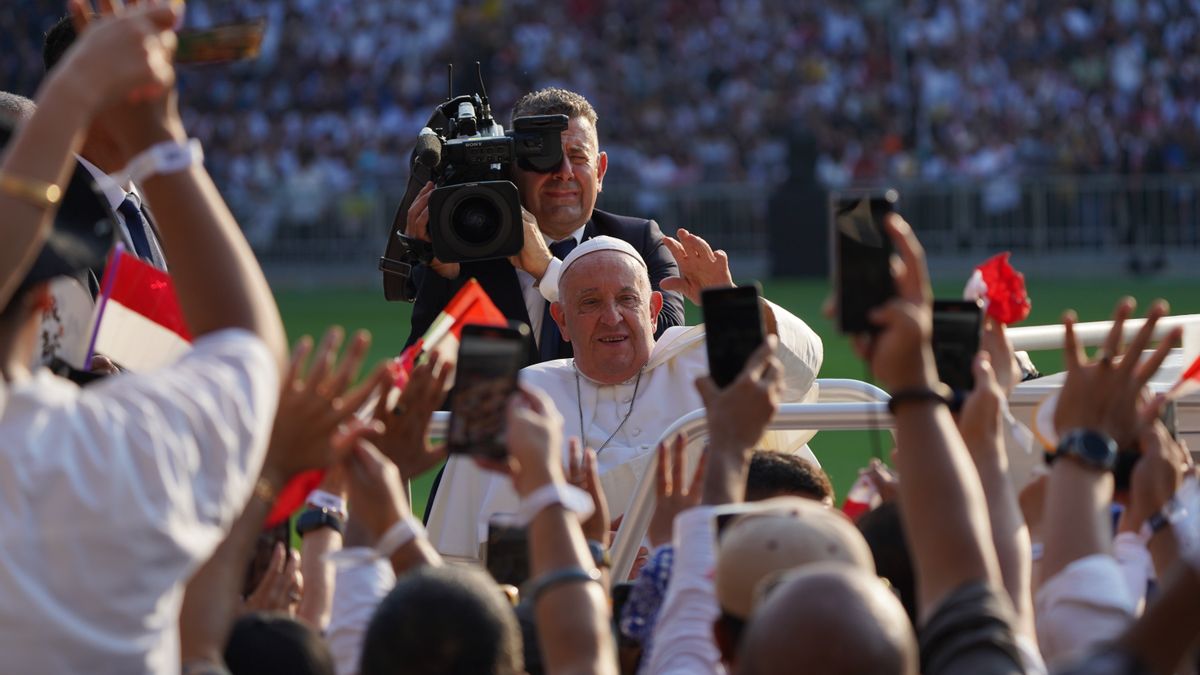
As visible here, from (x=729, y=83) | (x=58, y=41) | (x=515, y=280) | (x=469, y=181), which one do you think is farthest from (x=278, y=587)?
(x=729, y=83)

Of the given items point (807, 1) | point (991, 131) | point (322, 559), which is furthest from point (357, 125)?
point (322, 559)

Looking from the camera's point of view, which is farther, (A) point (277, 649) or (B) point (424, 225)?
(B) point (424, 225)

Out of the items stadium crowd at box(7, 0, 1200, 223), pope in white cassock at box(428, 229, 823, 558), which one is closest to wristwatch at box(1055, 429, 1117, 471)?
pope in white cassock at box(428, 229, 823, 558)

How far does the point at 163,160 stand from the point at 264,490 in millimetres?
478

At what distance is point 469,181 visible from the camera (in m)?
5.71

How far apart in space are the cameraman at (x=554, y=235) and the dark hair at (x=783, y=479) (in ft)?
5.76

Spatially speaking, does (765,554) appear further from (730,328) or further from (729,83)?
(729,83)

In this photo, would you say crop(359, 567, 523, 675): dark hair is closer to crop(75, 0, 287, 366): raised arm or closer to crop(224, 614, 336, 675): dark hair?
crop(224, 614, 336, 675): dark hair

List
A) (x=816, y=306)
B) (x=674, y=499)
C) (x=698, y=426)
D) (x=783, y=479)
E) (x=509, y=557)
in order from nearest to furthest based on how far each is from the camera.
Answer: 1. (x=674, y=499)
2. (x=509, y=557)
3. (x=783, y=479)
4. (x=698, y=426)
5. (x=816, y=306)

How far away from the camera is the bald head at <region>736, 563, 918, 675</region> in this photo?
2227mm

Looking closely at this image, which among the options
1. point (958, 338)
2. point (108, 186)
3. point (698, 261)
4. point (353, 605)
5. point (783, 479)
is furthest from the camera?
point (698, 261)

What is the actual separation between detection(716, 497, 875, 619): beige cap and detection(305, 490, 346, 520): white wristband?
31.9 inches

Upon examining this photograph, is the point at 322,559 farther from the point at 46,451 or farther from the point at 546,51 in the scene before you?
the point at 546,51

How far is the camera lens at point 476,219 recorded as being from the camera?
5504 mm
